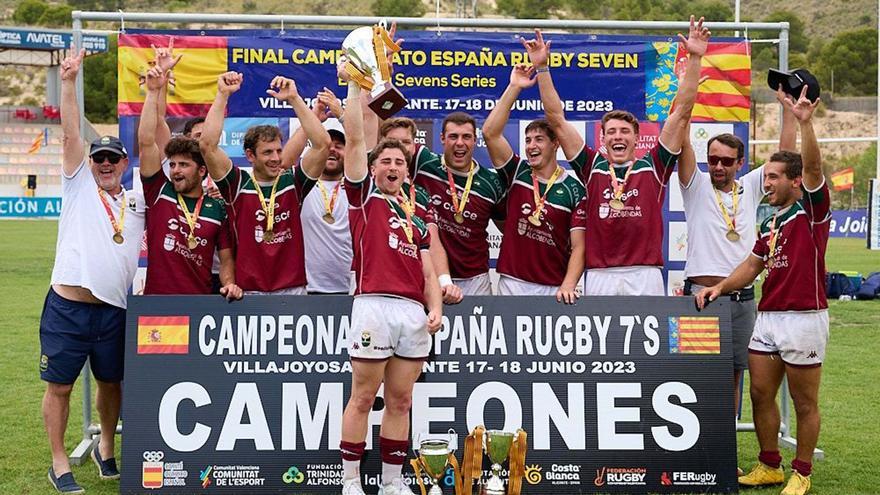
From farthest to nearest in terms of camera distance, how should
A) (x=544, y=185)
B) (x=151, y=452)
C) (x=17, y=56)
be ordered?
(x=17, y=56) < (x=544, y=185) < (x=151, y=452)

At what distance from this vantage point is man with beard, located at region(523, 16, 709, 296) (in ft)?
20.8

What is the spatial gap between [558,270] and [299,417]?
1.88m

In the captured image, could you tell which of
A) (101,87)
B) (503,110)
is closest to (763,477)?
(503,110)

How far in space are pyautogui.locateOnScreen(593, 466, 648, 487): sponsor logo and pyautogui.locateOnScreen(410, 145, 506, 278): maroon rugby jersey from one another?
5.05 feet

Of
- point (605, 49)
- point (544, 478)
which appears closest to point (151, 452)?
point (544, 478)

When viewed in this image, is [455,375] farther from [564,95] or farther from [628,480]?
[564,95]

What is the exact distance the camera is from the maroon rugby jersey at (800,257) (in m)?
6.00

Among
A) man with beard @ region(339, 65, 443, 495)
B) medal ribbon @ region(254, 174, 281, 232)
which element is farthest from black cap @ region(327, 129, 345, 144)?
man with beard @ region(339, 65, 443, 495)

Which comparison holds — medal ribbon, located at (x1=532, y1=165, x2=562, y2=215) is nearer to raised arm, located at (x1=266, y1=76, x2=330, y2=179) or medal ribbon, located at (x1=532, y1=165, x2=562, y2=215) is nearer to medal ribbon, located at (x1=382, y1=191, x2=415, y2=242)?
medal ribbon, located at (x1=382, y1=191, x2=415, y2=242)

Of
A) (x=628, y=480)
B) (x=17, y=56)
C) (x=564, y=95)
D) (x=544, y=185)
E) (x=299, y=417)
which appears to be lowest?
(x=628, y=480)

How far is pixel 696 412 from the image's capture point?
20.3 feet

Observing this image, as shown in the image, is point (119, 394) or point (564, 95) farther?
point (564, 95)

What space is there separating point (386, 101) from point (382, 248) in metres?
0.95

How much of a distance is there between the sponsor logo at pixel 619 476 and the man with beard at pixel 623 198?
1.10 metres
